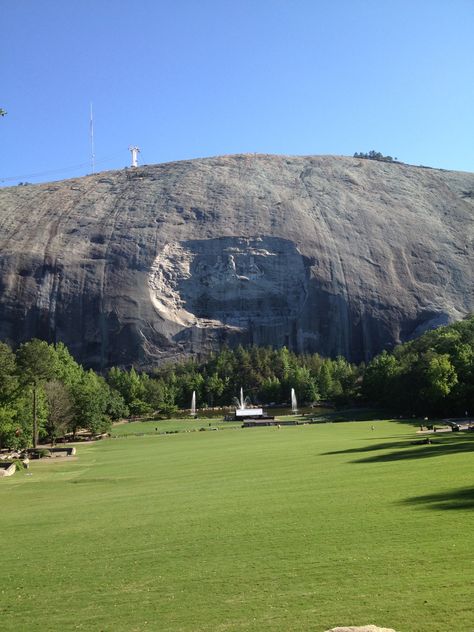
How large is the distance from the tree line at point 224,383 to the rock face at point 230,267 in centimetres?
601

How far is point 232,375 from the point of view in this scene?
3679 inches

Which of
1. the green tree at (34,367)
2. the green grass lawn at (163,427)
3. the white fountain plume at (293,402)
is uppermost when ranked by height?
the green tree at (34,367)

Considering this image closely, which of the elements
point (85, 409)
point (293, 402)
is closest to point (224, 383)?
point (293, 402)

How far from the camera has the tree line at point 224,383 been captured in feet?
131

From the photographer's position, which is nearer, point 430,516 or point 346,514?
point 430,516

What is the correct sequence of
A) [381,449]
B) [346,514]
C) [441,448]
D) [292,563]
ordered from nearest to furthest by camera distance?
[292,563] → [346,514] → [441,448] → [381,449]

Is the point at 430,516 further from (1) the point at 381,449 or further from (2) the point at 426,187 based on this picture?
(2) the point at 426,187

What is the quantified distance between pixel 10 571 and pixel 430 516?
6421 mm

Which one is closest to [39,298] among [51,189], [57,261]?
[57,261]

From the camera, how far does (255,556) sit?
8.18 meters

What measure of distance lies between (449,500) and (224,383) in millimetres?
83043

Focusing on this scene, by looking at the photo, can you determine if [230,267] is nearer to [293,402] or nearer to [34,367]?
[293,402]

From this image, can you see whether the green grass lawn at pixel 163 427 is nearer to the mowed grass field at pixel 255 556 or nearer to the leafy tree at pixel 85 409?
the leafy tree at pixel 85 409

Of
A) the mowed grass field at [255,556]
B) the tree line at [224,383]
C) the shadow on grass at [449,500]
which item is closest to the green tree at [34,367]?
the tree line at [224,383]
